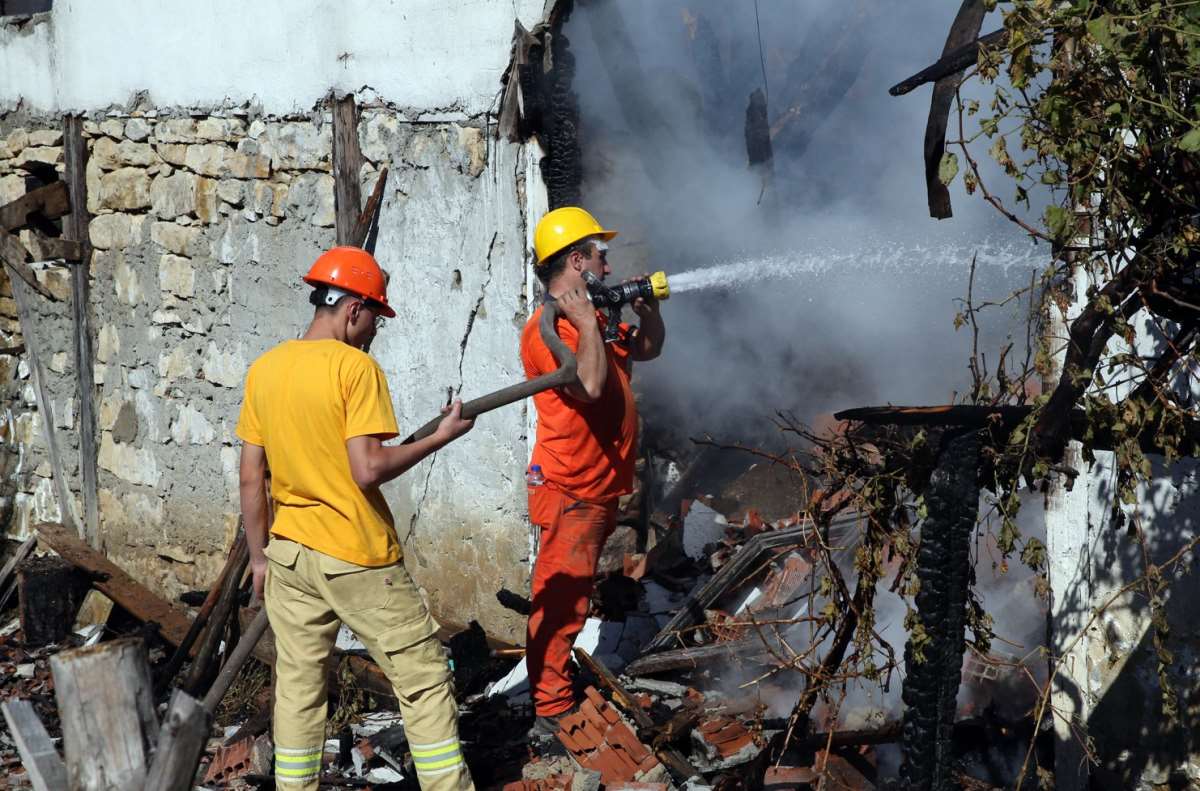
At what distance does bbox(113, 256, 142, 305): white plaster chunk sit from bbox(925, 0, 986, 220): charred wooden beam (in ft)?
18.4

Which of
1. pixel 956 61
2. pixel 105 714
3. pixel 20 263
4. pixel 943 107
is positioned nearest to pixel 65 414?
pixel 20 263

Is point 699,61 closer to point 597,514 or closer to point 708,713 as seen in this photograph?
point 597,514

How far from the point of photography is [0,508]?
27.3 ft

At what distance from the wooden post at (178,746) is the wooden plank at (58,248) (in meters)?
6.20

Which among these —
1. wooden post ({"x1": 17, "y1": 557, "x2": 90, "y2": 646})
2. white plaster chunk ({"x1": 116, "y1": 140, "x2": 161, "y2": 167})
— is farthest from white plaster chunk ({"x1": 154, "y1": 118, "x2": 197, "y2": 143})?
wooden post ({"x1": 17, "y1": 557, "x2": 90, "y2": 646})

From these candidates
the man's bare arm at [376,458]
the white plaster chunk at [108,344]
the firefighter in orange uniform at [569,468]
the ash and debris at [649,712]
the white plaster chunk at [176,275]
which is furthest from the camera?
the white plaster chunk at [108,344]

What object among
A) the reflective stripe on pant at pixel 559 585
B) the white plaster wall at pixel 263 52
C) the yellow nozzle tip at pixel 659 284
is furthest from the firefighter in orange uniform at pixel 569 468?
the white plaster wall at pixel 263 52

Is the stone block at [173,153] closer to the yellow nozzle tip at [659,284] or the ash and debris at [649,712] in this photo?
the ash and debris at [649,712]

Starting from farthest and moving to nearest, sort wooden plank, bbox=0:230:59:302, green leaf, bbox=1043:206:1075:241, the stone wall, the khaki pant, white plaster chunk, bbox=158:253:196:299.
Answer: wooden plank, bbox=0:230:59:302, white plaster chunk, bbox=158:253:196:299, the stone wall, the khaki pant, green leaf, bbox=1043:206:1075:241

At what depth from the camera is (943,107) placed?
127 inches

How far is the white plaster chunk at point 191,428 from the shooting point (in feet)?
22.6

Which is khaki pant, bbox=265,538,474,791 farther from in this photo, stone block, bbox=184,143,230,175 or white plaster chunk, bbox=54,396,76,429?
white plaster chunk, bbox=54,396,76,429

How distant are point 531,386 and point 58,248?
16.8 ft

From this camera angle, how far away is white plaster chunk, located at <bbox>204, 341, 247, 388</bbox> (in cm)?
663
